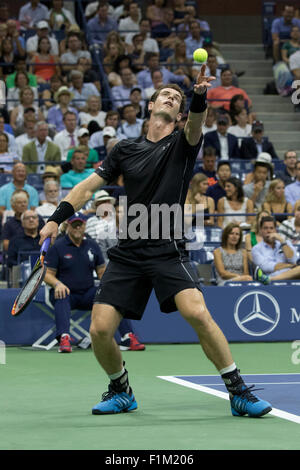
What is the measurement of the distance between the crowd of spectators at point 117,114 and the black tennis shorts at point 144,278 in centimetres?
569

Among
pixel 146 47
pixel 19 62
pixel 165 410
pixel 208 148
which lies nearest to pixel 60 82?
pixel 19 62

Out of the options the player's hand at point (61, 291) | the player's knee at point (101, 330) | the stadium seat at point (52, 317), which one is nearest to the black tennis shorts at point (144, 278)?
the player's knee at point (101, 330)

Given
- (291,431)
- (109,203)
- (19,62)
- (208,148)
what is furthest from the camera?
(19,62)

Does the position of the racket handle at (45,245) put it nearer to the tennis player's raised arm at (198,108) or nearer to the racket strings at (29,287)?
Answer: the racket strings at (29,287)

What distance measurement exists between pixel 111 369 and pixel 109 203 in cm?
639

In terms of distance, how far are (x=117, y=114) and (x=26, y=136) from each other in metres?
1.54

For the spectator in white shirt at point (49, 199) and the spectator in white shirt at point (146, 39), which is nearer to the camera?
the spectator in white shirt at point (49, 199)

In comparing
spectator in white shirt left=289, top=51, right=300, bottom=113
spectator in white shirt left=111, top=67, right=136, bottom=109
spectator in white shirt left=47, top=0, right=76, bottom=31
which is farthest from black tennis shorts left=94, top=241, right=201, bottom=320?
spectator in white shirt left=47, top=0, right=76, bottom=31

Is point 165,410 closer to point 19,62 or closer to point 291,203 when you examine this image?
point 291,203

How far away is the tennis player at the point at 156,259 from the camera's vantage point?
20.2 feet

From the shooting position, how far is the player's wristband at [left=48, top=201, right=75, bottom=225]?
20.2 ft

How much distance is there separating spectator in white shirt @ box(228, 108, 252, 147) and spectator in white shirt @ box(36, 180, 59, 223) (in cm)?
460

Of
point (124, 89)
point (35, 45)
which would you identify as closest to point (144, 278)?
point (124, 89)

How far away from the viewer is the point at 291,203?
14391mm
